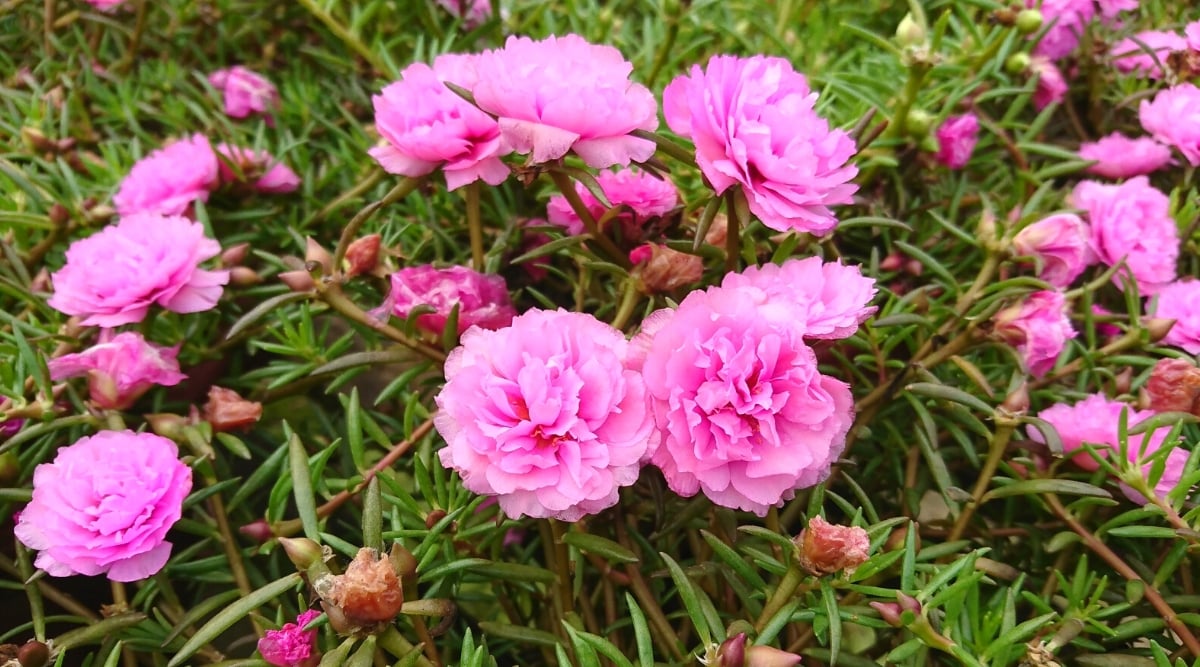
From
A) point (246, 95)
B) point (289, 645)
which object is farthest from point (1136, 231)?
point (246, 95)

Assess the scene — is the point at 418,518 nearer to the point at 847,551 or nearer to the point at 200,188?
the point at 847,551

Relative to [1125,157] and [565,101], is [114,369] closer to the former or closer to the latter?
[565,101]

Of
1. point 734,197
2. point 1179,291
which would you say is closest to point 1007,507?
point 1179,291

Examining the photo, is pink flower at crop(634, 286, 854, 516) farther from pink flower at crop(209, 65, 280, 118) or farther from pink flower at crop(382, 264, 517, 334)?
pink flower at crop(209, 65, 280, 118)

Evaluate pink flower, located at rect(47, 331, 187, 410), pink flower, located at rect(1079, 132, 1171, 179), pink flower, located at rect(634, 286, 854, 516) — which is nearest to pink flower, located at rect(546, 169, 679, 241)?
pink flower, located at rect(634, 286, 854, 516)

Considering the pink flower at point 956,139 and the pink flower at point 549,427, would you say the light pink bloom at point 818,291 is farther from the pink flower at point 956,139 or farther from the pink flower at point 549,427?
the pink flower at point 956,139

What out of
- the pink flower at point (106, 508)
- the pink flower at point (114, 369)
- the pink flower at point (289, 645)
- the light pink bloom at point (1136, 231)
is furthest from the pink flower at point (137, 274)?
the light pink bloom at point (1136, 231)
